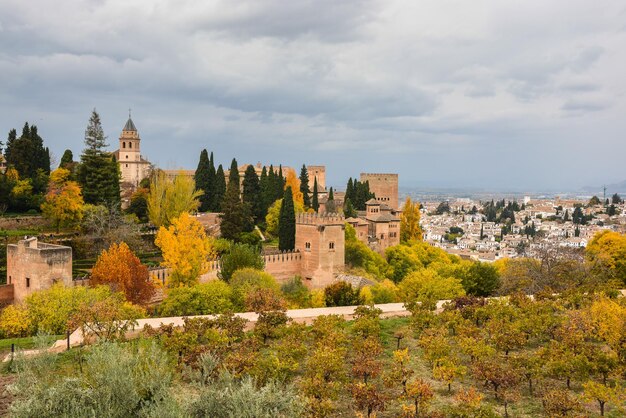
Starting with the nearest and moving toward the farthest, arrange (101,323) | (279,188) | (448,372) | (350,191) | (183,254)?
(448,372)
(101,323)
(183,254)
(279,188)
(350,191)

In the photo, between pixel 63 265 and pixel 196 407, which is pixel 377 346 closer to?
pixel 196 407

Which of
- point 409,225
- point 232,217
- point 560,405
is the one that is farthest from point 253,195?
point 560,405

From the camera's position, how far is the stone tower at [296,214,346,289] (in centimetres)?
3219

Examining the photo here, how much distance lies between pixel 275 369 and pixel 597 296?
38.9ft

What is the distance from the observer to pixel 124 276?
21.6 m

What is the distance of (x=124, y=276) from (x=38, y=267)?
3.09 m

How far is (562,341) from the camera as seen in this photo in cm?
1393

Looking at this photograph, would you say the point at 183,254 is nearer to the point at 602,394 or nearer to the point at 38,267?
the point at 38,267

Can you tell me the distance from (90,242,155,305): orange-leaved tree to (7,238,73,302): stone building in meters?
1.13

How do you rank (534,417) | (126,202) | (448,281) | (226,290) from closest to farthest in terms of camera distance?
1. (534,417)
2. (226,290)
3. (448,281)
4. (126,202)

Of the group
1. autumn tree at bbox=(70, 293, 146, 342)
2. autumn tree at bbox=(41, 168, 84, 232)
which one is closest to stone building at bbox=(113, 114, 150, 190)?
autumn tree at bbox=(41, 168, 84, 232)

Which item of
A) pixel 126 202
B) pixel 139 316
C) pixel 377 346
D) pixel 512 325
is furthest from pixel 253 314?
pixel 126 202

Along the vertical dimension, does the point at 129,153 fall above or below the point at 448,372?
above

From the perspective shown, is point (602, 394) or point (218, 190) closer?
point (602, 394)
